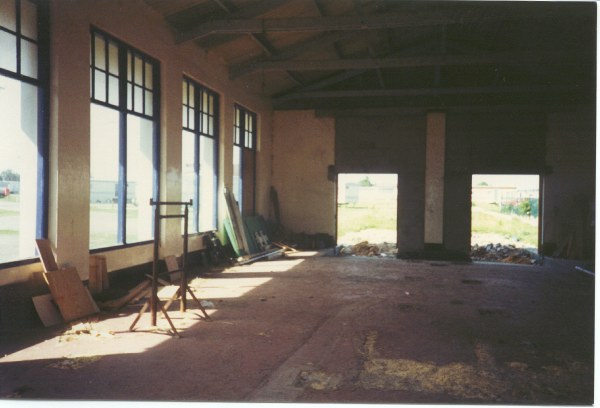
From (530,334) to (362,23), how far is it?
18.0ft

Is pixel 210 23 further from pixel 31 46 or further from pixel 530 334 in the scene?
pixel 530 334

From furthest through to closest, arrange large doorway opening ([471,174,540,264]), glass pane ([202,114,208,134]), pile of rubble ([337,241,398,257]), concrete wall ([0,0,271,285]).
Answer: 1. pile of rubble ([337,241,398,257])
2. large doorway opening ([471,174,540,264])
3. glass pane ([202,114,208,134])
4. concrete wall ([0,0,271,285])

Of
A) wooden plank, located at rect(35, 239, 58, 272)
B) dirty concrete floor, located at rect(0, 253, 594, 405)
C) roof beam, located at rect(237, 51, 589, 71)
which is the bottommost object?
dirty concrete floor, located at rect(0, 253, 594, 405)

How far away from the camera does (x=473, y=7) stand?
7613 mm

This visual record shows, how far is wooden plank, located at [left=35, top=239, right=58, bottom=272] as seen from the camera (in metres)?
5.20

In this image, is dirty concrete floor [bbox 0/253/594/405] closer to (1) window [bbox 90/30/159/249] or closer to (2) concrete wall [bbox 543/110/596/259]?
(1) window [bbox 90/30/159/249]

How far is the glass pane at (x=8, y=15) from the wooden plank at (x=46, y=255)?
229 centimetres

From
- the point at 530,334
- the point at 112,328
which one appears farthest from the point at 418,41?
the point at 112,328

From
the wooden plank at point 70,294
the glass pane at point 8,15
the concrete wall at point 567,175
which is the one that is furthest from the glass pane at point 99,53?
the concrete wall at point 567,175

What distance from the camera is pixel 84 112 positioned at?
591 cm

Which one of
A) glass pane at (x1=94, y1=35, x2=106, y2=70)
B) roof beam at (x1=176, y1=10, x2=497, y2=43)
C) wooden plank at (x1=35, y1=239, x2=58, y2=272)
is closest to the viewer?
wooden plank at (x1=35, y1=239, x2=58, y2=272)

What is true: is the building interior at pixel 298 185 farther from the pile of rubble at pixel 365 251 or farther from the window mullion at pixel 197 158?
the pile of rubble at pixel 365 251

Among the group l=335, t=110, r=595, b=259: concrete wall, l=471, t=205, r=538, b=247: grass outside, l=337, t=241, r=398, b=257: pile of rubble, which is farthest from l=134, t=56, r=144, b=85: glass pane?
l=471, t=205, r=538, b=247: grass outside

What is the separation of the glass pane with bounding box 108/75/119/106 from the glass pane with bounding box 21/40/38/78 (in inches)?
51.0
